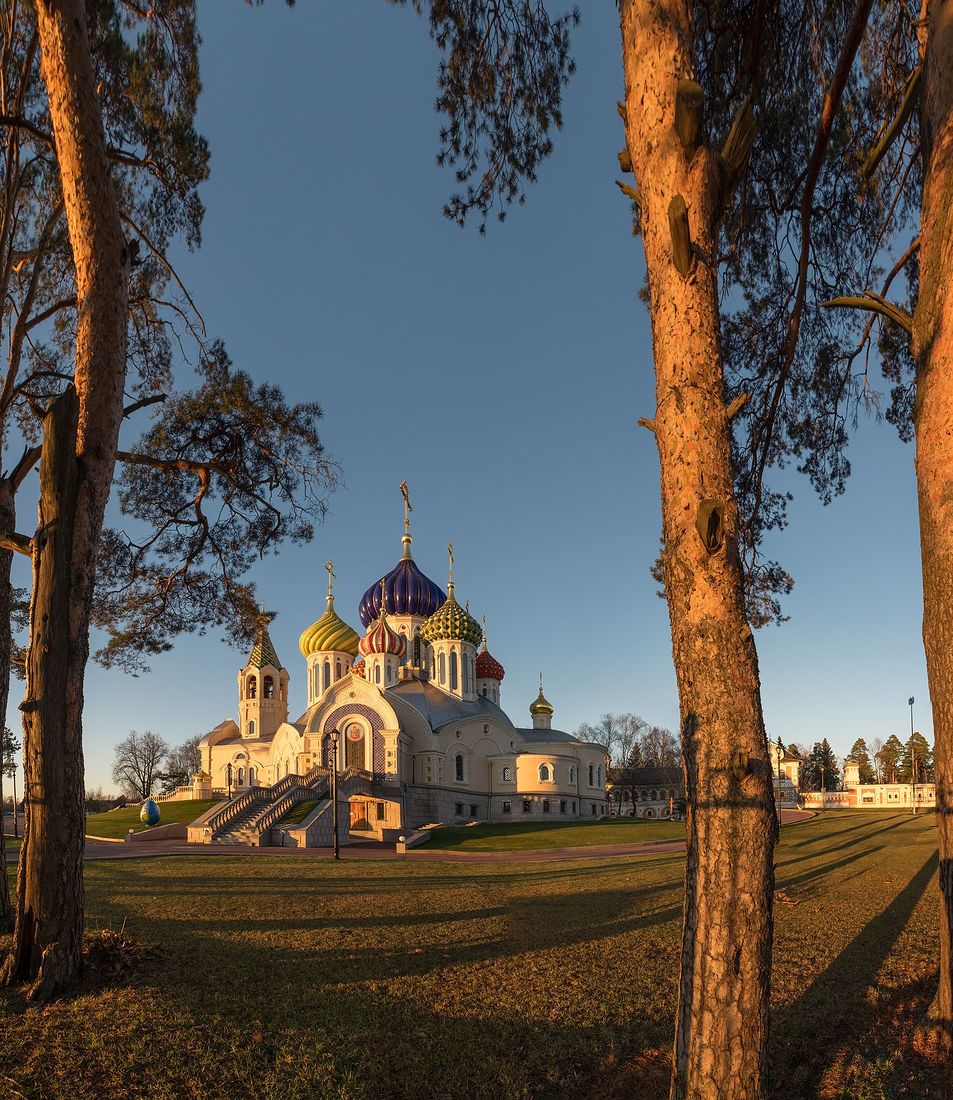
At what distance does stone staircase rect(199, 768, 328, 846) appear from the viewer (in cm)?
3250

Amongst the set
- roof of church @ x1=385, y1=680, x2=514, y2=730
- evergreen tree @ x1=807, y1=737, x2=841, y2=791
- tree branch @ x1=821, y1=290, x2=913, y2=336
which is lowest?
evergreen tree @ x1=807, y1=737, x2=841, y2=791

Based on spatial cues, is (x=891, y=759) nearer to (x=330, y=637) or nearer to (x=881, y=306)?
(x=330, y=637)

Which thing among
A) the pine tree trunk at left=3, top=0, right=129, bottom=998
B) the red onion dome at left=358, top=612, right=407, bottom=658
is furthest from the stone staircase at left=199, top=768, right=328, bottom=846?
the pine tree trunk at left=3, top=0, right=129, bottom=998

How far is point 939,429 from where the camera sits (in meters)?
6.38

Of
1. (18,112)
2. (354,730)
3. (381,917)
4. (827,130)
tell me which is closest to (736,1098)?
(381,917)

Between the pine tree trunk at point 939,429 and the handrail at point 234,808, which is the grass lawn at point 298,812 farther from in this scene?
the pine tree trunk at point 939,429

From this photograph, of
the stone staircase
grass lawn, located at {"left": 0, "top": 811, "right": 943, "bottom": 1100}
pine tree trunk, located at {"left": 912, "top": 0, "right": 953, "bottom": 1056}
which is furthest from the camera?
the stone staircase

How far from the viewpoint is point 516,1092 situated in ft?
17.4

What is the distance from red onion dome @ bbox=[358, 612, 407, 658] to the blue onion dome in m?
2.55

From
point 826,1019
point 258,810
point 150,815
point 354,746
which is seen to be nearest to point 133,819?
point 150,815

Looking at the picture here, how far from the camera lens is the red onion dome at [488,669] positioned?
5559 cm

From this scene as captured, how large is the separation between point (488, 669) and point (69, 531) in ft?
161

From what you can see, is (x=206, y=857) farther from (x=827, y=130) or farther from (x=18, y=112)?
(x=827, y=130)

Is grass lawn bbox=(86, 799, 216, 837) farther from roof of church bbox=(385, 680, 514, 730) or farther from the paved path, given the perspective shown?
roof of church bbox=(385, 680, 514, 730)
